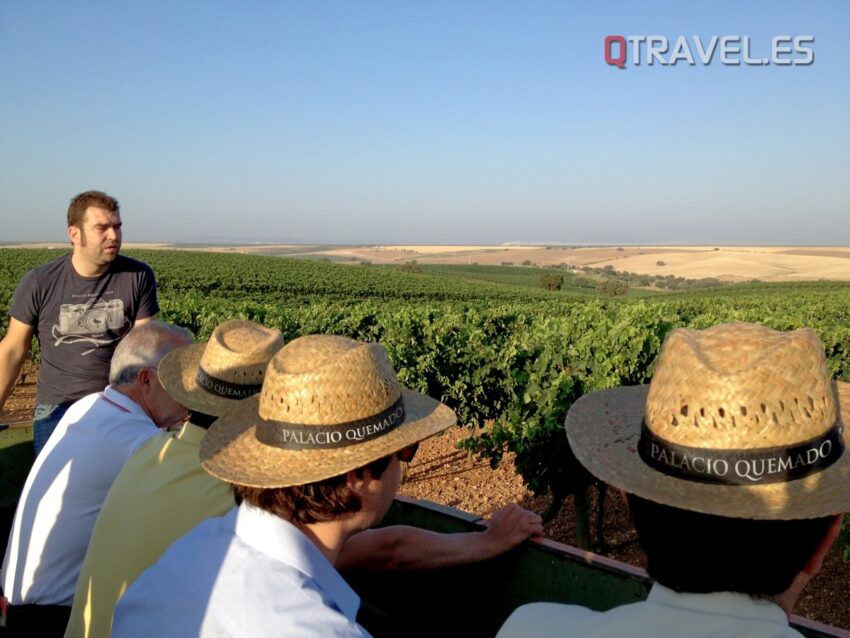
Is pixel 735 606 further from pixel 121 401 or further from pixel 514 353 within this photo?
pixel 514 353

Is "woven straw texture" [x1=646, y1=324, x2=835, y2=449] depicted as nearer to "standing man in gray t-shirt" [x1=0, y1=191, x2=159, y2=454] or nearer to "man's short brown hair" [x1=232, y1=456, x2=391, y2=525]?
"man's short brown hair" [x1=232, y1=456, x2=391, y2=525]

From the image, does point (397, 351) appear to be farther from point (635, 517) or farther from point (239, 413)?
point (635, 517)

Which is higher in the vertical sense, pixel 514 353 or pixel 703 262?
pixel 514 353

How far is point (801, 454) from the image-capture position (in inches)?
48.4

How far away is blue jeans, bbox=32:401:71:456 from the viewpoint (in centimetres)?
390

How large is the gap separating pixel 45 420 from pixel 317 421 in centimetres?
292

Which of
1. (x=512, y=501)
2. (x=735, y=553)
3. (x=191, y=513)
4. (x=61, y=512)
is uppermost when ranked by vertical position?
(x=735, y=553)

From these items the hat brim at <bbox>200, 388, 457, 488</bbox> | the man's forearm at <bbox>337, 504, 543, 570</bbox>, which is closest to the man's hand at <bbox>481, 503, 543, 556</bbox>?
the man's forearm at <bbox>337, 504, 543, 570</bbox>

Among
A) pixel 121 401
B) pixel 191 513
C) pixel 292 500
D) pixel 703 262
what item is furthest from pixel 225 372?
pixel 703 262

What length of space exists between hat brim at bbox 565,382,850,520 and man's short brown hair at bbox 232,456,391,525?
54 centimetres

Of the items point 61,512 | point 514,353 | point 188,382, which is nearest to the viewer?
point 61,512

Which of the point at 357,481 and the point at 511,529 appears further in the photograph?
the point at 511,529

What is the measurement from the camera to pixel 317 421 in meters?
1.69

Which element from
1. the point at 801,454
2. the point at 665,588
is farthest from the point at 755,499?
the point at 665,588
